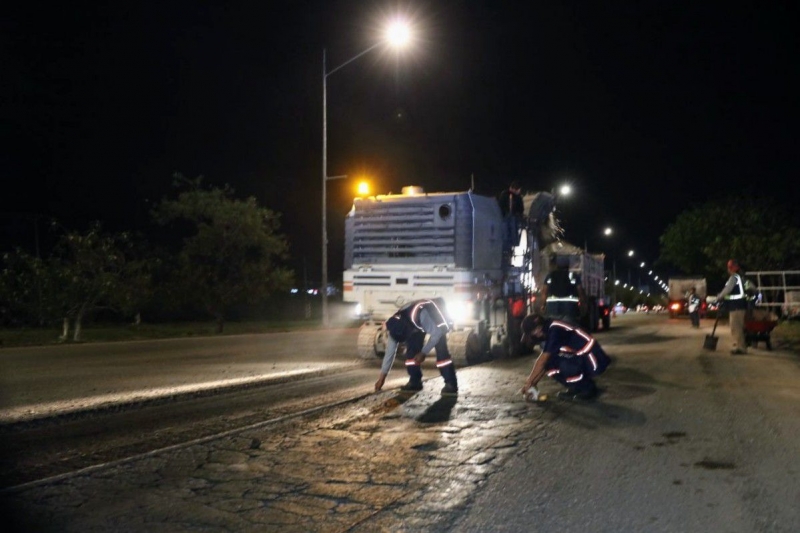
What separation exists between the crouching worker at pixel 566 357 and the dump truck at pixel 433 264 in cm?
486

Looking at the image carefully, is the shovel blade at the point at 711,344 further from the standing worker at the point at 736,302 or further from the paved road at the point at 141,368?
the paved road at the point at 141,368

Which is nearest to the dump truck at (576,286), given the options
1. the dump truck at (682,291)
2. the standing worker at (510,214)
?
the standing worker at (510,214)

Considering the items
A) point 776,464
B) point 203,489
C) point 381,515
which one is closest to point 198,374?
point 203,489

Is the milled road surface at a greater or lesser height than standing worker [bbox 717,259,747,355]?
lesser

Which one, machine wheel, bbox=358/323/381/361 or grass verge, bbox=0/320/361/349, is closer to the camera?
machine wheel, bbox=358/323/381/361

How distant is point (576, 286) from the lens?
18719 millimetres

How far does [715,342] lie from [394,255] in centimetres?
727

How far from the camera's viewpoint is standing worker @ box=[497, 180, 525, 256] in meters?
17.5

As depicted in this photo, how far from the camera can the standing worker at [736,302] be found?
52.4 feet

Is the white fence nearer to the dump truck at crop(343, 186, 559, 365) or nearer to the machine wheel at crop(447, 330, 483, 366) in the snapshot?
the dump truck at crop(343, 186, 559, 365)

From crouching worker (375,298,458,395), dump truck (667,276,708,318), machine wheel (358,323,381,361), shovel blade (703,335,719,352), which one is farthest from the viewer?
dump truck (667,276,708,318)

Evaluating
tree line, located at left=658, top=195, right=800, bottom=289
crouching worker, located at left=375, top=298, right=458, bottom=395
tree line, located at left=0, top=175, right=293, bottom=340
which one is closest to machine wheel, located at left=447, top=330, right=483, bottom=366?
Result: crouching worker, located at left=375, top=298, right=458, bottom=395

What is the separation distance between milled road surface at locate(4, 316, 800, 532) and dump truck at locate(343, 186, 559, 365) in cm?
502

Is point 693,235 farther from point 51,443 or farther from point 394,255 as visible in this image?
point 51,443
